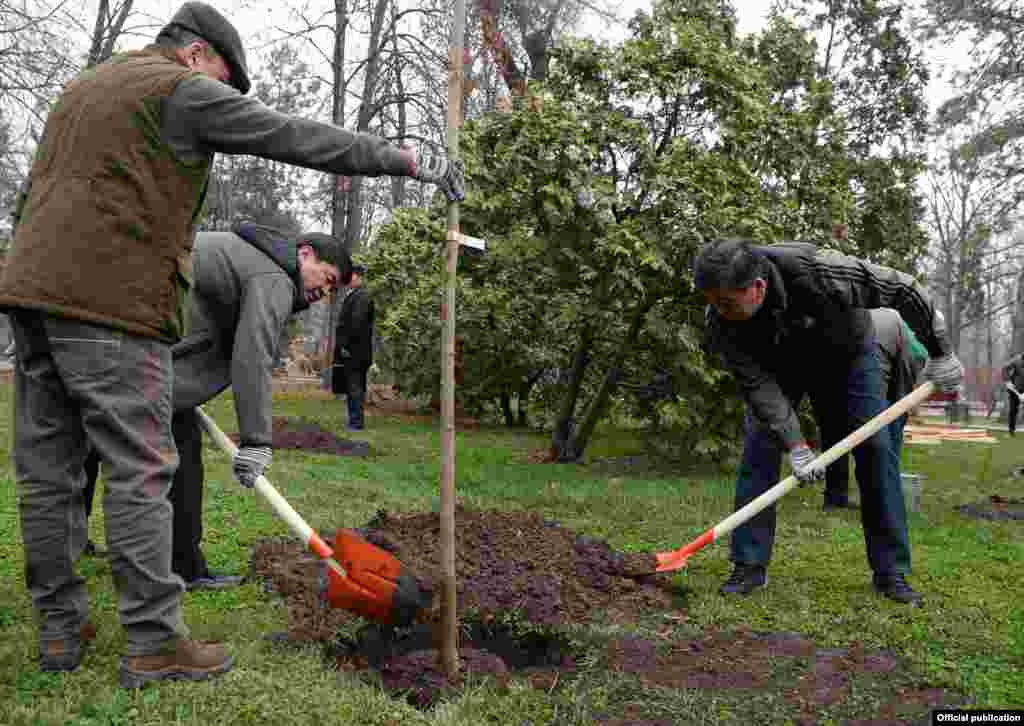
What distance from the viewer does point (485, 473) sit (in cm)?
786

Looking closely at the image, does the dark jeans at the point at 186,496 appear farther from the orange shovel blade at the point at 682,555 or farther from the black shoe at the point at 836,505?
the black shoe at the point at 836,505

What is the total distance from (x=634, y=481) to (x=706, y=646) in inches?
175

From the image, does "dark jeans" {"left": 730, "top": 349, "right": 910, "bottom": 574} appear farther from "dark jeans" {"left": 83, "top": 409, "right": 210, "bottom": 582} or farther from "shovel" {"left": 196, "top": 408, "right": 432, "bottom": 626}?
"dark jeans" {"left": 83, "top": 409, "right": 210, "bottom": 582}

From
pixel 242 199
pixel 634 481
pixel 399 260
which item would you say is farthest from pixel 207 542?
pixel 242 199

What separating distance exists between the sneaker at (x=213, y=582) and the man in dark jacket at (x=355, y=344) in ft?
22.4

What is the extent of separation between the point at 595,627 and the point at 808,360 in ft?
5.78

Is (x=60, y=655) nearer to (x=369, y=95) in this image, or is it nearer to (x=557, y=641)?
(x=557, y=641)

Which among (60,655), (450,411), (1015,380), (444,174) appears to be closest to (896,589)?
(450,411)

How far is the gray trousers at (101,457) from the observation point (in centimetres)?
254

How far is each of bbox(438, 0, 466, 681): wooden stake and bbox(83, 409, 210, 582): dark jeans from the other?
134 cm

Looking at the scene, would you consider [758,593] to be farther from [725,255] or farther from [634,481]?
[634,481]

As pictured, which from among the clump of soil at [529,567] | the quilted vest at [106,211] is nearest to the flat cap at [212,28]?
the quilted vest at [106,211]

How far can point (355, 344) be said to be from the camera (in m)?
10.7

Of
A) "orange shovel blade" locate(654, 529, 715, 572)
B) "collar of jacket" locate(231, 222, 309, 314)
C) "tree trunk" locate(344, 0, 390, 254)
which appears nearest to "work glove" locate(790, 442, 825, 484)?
"orange shovel blade" locate(654, 529, 715, 572)
